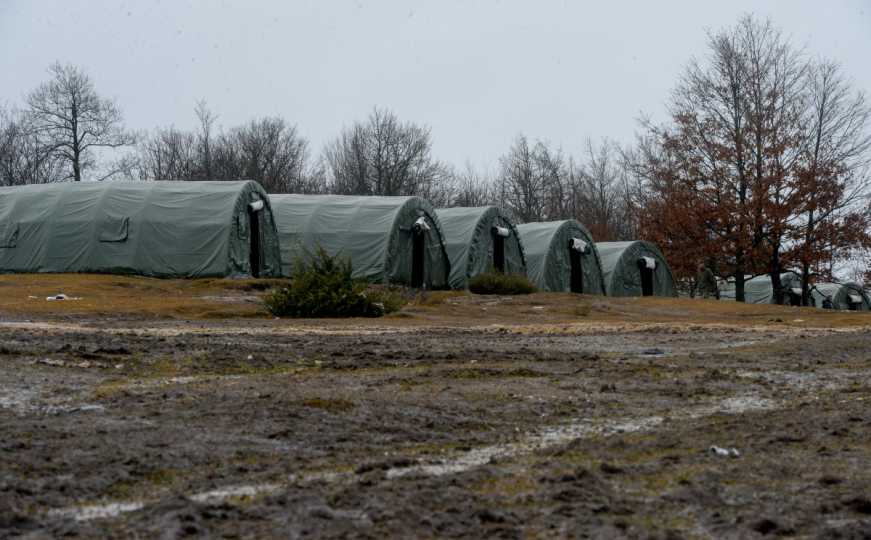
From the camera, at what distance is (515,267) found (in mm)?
38344

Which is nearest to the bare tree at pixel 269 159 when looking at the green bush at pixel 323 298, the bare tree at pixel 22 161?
the bare tree at pixel 22 161

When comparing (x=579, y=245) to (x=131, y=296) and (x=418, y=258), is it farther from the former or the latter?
(x=131, y=296)

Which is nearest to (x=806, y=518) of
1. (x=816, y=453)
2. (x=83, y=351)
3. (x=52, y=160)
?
(x=816, y=453)

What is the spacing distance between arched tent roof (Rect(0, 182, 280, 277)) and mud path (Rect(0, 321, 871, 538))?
20.2 metres

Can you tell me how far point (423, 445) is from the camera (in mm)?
5461

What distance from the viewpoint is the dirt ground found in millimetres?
3816

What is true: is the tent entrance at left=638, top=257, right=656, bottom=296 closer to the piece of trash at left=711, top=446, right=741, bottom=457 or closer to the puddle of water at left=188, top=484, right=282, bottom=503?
the piece of trash at left=711, top=446, right=741, bottom=457

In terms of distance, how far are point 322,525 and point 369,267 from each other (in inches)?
1153

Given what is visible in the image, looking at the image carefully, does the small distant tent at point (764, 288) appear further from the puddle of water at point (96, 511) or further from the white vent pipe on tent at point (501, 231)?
the puddle of water at point (96, 511)

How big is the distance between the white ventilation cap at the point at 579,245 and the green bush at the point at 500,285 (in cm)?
789

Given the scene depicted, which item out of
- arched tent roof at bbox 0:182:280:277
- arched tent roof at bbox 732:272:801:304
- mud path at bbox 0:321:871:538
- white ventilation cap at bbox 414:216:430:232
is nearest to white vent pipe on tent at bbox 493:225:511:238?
white ventilation cap at bbox 414:216:430:232

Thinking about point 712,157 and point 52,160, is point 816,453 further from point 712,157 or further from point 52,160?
point 52,160

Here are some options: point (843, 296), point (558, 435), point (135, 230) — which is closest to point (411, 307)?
point (135, 230)

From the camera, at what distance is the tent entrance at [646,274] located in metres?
44.0
